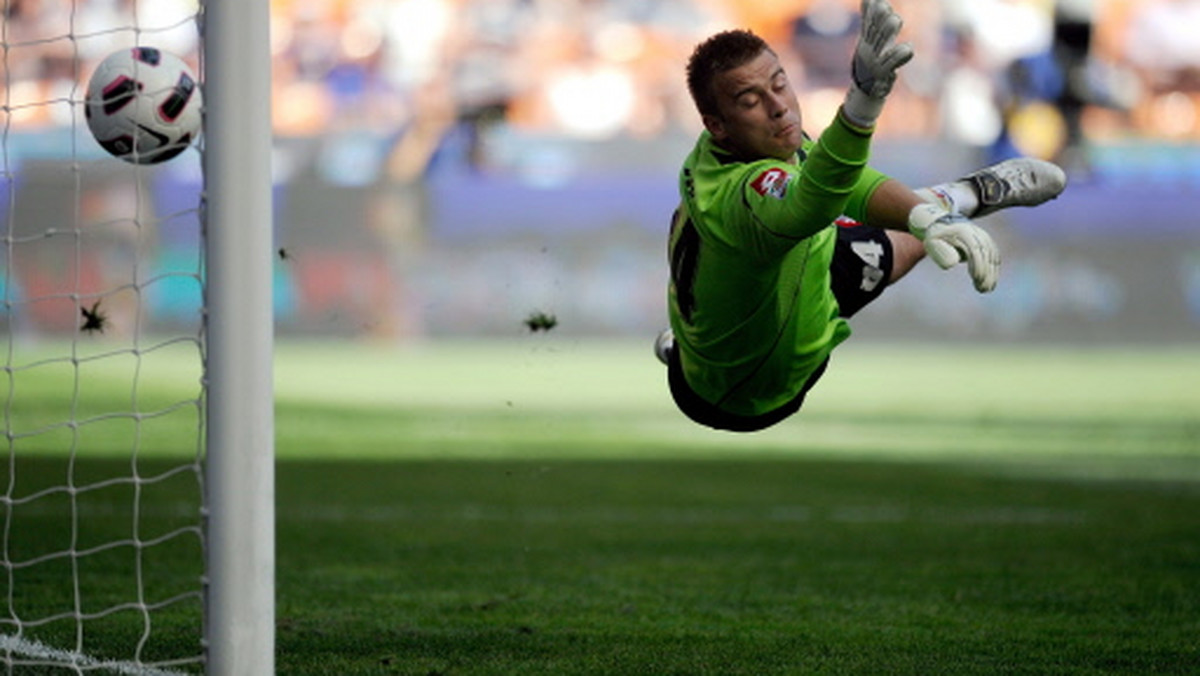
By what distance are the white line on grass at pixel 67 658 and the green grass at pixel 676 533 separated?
0.45 ft

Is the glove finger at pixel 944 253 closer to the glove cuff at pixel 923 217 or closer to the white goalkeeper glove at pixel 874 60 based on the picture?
the glove cuff at pixel 923 217

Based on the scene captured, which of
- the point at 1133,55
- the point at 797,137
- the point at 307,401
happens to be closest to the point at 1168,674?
the point at 797,137

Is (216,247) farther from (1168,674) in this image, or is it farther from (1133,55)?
(1133,55)

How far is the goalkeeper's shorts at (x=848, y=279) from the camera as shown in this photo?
5.54m

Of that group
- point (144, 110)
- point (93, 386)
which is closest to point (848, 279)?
point (144, 110)

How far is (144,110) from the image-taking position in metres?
5.36

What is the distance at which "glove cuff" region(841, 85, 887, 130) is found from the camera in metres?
4.27

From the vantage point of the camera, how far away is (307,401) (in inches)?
728

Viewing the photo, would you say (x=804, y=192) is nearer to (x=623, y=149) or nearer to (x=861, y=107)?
(x=861, y=107)

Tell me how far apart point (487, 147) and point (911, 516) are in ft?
61.8

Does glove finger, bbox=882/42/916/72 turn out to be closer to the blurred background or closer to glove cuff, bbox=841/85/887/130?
glove cuff, bbox=841/85/887/130

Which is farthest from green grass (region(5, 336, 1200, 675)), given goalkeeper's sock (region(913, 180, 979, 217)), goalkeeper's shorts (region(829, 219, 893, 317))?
goalkeeper's sock (region(913, 180, 979, 217))

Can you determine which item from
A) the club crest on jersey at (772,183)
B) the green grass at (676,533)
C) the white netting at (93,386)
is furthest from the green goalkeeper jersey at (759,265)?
the white netting at (93,386)

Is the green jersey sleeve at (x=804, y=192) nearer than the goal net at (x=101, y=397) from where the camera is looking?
Yes
